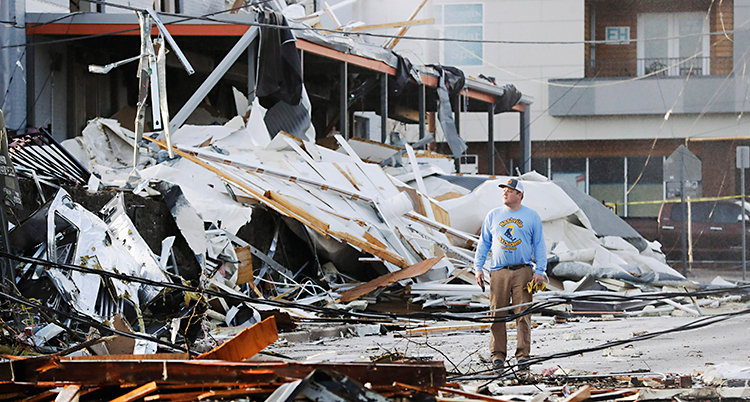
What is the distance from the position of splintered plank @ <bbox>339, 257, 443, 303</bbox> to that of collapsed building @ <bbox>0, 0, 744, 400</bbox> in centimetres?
3

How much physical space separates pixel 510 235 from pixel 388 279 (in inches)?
137

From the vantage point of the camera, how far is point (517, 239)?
6.23 meters

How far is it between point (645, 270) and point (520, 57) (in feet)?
65.6

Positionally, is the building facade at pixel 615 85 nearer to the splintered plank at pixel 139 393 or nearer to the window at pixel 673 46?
the window at pixel 673 46

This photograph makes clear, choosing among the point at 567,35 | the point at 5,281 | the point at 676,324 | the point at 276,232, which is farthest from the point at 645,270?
the point at 567,35

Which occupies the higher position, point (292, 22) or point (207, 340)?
point (292, 22)

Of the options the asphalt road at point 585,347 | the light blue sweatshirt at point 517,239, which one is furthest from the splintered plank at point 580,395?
the light blue sweatshirt at point 517,239

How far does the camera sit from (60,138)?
1430cm

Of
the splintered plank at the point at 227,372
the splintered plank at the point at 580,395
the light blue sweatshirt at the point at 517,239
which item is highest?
the light blue sweatshirt at the point at 517,239

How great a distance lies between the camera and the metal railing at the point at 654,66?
31.6 meters

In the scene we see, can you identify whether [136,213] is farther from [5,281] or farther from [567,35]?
[567,35]

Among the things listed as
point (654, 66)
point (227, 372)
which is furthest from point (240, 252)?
point (654, 66)

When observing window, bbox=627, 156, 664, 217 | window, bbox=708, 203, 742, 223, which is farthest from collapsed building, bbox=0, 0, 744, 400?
window, bbox=627, 156, 664, 217

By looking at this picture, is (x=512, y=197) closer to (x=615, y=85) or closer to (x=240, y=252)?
(x=240, y=252)
